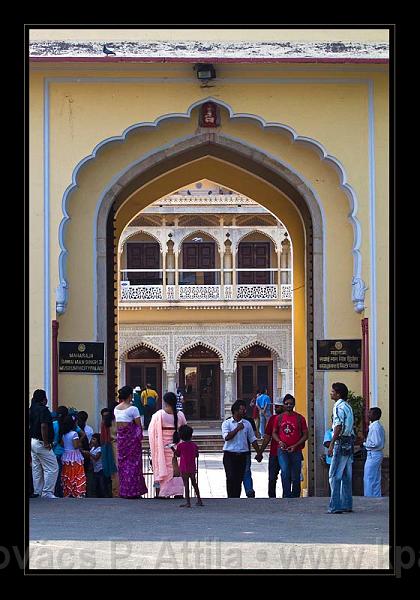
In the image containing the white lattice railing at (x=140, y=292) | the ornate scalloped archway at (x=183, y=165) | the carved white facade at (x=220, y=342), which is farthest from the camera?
the white lattice railing at (x=140, y=292)

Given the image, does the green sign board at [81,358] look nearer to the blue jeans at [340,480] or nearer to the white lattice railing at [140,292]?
the blue jeans at [340,480]

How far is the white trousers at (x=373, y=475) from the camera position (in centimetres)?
1202

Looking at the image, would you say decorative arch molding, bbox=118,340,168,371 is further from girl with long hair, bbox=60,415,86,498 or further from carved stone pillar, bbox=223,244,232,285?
girl with long hair, bbox=60,415,86,498

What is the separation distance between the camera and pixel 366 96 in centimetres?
1286

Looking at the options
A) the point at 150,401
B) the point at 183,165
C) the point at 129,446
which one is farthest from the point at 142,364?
the point at 129,446

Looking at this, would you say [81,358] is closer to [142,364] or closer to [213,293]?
[213,293]

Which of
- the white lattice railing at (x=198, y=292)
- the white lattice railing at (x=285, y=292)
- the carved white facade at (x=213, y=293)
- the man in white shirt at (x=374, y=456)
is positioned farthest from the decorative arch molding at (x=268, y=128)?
the white lattice railing at (x=198, y=292)

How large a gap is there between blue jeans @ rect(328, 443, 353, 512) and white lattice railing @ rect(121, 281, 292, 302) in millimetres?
23172

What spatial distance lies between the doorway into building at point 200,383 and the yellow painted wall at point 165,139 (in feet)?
68.7

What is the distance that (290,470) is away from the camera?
12.3m

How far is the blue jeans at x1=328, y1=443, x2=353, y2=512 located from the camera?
10.3m

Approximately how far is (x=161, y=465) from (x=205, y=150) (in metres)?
4.06

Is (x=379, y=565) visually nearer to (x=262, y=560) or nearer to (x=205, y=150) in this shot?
Result: (x=262, y=560)

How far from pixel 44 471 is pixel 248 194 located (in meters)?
5.43
